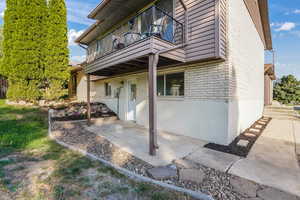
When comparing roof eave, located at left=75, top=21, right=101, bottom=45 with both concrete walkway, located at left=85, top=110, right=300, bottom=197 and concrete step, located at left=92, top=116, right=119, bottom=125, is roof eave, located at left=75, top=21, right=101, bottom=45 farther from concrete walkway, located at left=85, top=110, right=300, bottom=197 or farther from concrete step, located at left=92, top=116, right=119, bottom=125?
concrete walkway, located at left=85, top=110, right=300, bottom=197

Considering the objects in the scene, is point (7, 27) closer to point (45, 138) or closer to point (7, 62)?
point (7, 62)

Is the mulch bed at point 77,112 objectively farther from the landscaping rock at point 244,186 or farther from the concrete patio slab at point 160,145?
the landscaping rock at point 244,186

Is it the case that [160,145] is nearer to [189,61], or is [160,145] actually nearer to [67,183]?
[67,183]

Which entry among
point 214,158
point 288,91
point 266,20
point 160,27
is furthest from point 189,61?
point 288,91

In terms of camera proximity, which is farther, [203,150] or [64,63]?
[64,63]

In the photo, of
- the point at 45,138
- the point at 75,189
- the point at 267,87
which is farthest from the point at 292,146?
the point at 267,87

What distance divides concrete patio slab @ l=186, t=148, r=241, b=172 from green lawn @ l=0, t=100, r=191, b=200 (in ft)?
4.22

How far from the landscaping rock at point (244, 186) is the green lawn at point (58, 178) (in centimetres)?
92

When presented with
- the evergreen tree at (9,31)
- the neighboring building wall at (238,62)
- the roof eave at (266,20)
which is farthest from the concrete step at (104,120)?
the roof eave at (266,20)

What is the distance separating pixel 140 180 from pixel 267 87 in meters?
15.6

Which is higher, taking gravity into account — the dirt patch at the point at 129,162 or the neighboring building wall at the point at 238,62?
the neighboring building wall at the point at 238,62

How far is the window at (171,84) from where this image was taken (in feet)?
18.6

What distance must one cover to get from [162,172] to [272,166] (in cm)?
241

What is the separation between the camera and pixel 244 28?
20.2 feet
